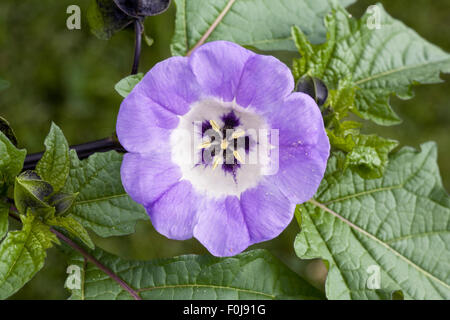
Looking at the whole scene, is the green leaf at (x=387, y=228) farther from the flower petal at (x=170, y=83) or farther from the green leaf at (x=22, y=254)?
the green leaf at (x=22, y=254)

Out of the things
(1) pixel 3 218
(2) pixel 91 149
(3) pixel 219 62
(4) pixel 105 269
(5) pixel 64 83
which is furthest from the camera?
(5) pixel 64 83

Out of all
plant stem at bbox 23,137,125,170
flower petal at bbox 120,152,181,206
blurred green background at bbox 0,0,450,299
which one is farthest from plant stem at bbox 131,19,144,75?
blurred green background at bbox 0,0,450,299

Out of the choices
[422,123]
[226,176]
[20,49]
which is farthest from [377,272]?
[20,49]

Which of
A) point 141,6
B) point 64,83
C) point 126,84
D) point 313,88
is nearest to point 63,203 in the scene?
point 126,84

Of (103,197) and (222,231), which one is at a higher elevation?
(103,197)

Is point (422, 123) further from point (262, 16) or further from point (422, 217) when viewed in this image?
point (262, 16)

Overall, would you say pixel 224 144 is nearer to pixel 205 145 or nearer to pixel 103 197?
pixel 205 145
